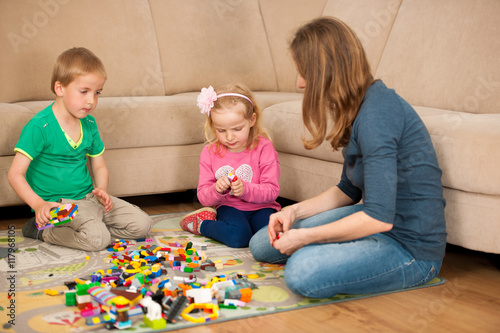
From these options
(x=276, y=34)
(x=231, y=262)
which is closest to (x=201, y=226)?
(x=231, y=262)

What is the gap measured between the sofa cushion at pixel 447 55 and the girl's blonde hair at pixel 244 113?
0.77 meters

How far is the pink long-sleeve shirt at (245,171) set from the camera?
2271mm

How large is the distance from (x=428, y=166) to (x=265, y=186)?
79 cm

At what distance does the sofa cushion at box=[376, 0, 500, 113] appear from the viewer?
2289 mm

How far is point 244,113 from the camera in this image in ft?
7.28

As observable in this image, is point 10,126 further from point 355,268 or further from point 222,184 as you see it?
point 355,268

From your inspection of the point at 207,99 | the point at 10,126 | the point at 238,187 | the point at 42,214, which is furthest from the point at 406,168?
the point at 10,126

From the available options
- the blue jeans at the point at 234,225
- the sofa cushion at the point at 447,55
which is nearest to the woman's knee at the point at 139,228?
the blue jeans at the point at 234,225

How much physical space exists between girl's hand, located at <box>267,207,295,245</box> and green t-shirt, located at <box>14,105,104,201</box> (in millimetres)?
941

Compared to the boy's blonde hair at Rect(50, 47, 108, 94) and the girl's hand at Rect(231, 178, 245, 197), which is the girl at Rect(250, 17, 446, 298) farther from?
the boy's blonde hair at Rect(50, 47, 108, 94)

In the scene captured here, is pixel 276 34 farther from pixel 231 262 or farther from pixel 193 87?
pixel 231 262

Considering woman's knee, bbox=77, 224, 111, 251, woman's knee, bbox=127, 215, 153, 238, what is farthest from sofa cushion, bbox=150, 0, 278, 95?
woman's knee, bbox=77, 224, 111, 251

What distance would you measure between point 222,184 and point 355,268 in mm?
750

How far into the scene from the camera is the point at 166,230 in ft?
7.71
